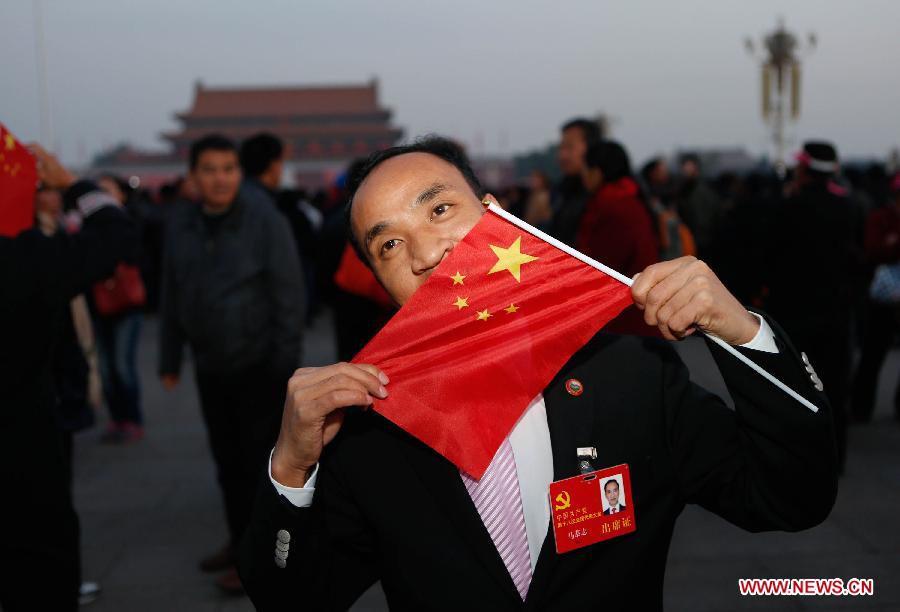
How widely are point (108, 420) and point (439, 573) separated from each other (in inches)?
255

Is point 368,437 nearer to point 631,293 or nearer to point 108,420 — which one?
point 631,293

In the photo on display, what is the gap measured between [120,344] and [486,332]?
17.6 feet

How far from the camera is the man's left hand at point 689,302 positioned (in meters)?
1.40

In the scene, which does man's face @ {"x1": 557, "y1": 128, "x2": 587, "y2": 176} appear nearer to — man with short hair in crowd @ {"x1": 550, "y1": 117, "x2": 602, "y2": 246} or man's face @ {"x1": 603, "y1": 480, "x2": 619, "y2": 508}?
man with short hair in crowd @ {"x1": 550, "y1": 117, "x2": 602, "y2": 246}

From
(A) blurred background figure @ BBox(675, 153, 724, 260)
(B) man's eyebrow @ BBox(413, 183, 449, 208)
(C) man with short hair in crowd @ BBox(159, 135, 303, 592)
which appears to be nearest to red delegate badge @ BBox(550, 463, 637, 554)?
(B) man's eyebrow @ BBox(413, 183, 449, 208)

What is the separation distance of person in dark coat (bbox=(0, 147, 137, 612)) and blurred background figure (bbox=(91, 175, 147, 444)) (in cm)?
376

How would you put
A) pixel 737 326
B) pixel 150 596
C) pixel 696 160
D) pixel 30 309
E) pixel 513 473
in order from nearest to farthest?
pixel 737 326, pixel 513 473, pixel 30 309, pixel 150 596, pixel 696 160

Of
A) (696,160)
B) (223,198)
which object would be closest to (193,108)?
(696,160)

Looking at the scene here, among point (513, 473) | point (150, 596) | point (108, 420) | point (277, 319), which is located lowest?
point (108, 420)

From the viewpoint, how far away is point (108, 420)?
289 inches

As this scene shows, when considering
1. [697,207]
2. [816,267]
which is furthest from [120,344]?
[697,207]

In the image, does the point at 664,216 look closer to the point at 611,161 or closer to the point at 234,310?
the point at 611,161

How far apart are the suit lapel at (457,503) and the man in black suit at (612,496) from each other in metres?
0.21

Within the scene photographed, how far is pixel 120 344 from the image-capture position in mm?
6438
